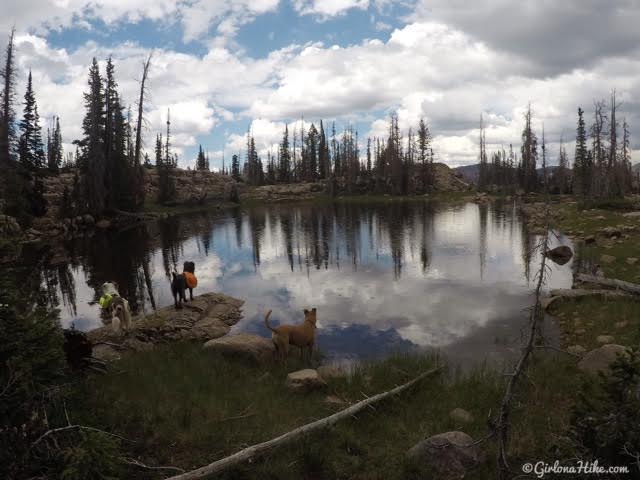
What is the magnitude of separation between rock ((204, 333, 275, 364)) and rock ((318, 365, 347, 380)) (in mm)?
1475

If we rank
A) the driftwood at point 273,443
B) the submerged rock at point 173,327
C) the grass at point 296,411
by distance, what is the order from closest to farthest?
1. the driftwood at point 273,443
2. the grass at point 296,411
3. the submerged rock at point 173,327

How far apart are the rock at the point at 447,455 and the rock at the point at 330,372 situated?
3.20 meters

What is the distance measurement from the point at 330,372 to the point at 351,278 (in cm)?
1083

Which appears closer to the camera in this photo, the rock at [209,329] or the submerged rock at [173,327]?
the submerged rock at [173,327]

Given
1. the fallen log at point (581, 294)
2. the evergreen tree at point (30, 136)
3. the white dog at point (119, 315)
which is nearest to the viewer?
the white dog at point (119, 315)

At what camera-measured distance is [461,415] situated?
713cm

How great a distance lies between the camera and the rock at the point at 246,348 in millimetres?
9961

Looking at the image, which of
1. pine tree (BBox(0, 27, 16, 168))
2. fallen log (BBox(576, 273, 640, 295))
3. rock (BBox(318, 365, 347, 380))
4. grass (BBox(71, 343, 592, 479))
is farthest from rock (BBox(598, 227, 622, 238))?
pine tree (BBox(0, 27, 16, 168))

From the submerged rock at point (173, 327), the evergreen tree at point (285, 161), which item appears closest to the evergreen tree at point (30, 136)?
the submerged rock at point (173, 327)

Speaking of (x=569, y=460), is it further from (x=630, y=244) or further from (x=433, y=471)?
(x=630, y=244)

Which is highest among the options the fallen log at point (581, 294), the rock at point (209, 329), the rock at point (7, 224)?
the rock at point (7, 224)

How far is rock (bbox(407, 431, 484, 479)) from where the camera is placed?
5516 millimetres

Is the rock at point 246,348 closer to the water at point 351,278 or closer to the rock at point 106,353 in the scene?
the water at point 351,278

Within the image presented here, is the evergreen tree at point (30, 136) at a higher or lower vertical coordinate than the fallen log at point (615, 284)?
higher
